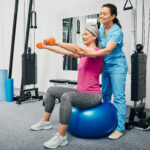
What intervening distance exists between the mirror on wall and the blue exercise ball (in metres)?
1.89

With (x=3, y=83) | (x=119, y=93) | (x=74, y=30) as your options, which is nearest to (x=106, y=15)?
(x=119, y=93)

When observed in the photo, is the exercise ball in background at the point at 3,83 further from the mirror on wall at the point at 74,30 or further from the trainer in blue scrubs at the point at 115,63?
the trainer in blue scrubs at the point at 115,63

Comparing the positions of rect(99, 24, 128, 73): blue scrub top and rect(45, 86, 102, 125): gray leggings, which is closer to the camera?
rect(45, 86, 102, 125): gray leggings

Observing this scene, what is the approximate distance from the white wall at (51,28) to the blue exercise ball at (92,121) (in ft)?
4.27

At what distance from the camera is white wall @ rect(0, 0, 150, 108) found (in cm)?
315

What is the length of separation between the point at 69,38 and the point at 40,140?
7.46ft

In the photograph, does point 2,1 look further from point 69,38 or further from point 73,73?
point 73,73

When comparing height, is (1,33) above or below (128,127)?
above

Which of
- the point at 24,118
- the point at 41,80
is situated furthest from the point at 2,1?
the point at 24,118

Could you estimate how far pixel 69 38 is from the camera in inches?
151

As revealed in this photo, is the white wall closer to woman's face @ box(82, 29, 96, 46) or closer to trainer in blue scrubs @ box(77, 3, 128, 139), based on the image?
trainer in blue scrubs @ box(77, 3, 128, 139)

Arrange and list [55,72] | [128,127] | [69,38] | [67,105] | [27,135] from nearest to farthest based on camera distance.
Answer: [67,105] < [27,135] < [128,127] < [69,38] < [55,72]

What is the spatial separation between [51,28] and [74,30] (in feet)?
1.87

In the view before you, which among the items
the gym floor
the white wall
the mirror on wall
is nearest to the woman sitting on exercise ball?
the gym floor
